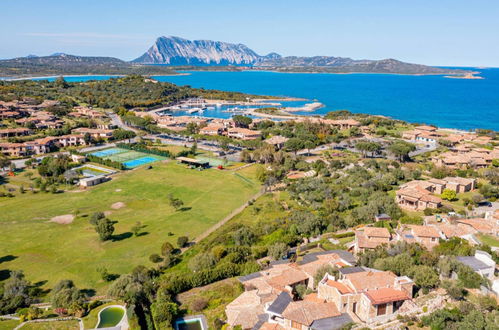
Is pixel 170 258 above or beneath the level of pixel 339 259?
beneath

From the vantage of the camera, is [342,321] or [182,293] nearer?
[342,321]

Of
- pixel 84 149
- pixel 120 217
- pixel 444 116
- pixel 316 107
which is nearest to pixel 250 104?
pixel 316 107

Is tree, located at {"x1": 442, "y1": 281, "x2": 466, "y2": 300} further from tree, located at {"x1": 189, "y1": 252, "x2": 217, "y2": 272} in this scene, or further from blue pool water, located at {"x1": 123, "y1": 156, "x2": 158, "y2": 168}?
blue pool water, located at {"x1": 123, "y1": 156, "x2": 158, "y2": 168}

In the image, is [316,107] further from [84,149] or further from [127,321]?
[127,321]

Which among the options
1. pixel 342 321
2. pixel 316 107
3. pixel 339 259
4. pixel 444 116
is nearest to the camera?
pixel 342 321

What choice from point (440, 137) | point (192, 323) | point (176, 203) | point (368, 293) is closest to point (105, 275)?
point (192, 323)

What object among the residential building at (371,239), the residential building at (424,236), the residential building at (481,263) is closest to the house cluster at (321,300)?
the residential building at (371,239)

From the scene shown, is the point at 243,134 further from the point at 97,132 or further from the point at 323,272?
the point at 323,272
